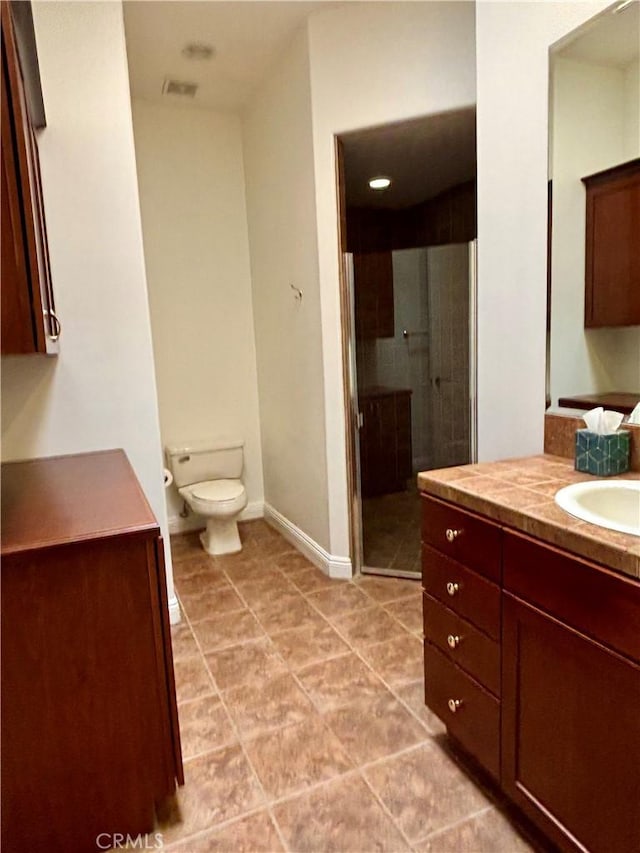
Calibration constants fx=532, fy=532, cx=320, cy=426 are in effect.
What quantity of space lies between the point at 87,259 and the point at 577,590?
2144 millimetres

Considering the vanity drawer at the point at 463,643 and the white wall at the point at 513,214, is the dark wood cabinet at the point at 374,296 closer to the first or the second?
the white wall at the point at 513,214

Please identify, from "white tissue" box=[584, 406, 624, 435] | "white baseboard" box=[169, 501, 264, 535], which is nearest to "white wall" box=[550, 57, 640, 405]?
"white tissue" box=[584, 406, 624, 435]

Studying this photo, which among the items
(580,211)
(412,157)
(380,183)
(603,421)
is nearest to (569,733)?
(603,421)

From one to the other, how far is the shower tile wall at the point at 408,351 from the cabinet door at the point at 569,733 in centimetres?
214

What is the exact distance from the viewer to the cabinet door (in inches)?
41.1

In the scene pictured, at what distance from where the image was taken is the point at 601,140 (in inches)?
65.2

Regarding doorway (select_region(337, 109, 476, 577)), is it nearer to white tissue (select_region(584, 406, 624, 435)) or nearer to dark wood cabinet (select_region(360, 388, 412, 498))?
dark wood cabinet (select_region(360, 388, 412, 498))

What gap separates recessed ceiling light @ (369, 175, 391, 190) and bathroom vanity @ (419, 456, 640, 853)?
2.66 meters

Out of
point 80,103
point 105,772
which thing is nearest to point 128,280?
point 80,103

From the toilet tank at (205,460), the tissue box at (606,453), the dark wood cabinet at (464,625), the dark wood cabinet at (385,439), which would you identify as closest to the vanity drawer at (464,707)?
the dark wood cabinet at (464,625)

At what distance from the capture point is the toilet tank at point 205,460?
Answer: 346 centimetres

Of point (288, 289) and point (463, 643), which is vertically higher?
point (288, 289)

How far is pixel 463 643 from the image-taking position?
1.52m

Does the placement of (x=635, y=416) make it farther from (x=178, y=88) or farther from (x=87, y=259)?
(x=178, y=88)
